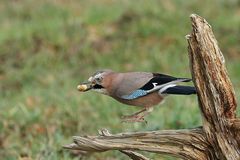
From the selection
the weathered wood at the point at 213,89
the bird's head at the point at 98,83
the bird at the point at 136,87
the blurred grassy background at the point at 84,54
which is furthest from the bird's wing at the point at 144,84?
the blurred grassy background at the point at 84,54

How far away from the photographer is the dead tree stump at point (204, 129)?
13.7 ft

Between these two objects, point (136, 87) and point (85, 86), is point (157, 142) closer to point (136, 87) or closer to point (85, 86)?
point (136, 87)

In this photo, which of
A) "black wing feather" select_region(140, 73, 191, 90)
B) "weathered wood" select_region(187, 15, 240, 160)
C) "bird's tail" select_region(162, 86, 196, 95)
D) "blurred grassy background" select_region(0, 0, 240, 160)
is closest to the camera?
"weathered wood" select_region(187, 15, 240, 160)

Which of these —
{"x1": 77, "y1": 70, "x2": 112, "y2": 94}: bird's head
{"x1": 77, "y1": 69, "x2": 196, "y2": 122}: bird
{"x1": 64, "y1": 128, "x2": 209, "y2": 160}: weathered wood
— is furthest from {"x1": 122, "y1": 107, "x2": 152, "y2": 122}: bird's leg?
{"x1": 77, "y1": 70, "x2": 112, "y2": 94}: bird's head

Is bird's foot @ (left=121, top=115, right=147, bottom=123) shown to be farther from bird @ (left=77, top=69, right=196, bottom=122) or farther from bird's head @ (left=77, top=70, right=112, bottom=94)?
bird's head @ (left=77, top=70, right=112, bottom=94)

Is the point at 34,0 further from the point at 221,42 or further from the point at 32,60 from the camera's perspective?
the point at 221,42

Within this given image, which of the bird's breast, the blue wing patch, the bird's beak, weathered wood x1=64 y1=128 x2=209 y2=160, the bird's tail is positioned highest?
the bird's beak

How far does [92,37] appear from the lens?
440 inches

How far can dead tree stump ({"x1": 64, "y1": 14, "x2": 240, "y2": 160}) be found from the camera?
4.17m

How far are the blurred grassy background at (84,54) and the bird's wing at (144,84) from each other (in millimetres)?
2289

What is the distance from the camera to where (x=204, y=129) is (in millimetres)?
4344

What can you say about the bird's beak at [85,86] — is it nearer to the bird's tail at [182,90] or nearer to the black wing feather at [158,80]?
the black wing feather at [158,80]

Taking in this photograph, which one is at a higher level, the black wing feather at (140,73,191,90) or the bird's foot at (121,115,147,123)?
the black wing feather at (140,73,191,90)

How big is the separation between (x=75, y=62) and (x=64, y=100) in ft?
7.44
